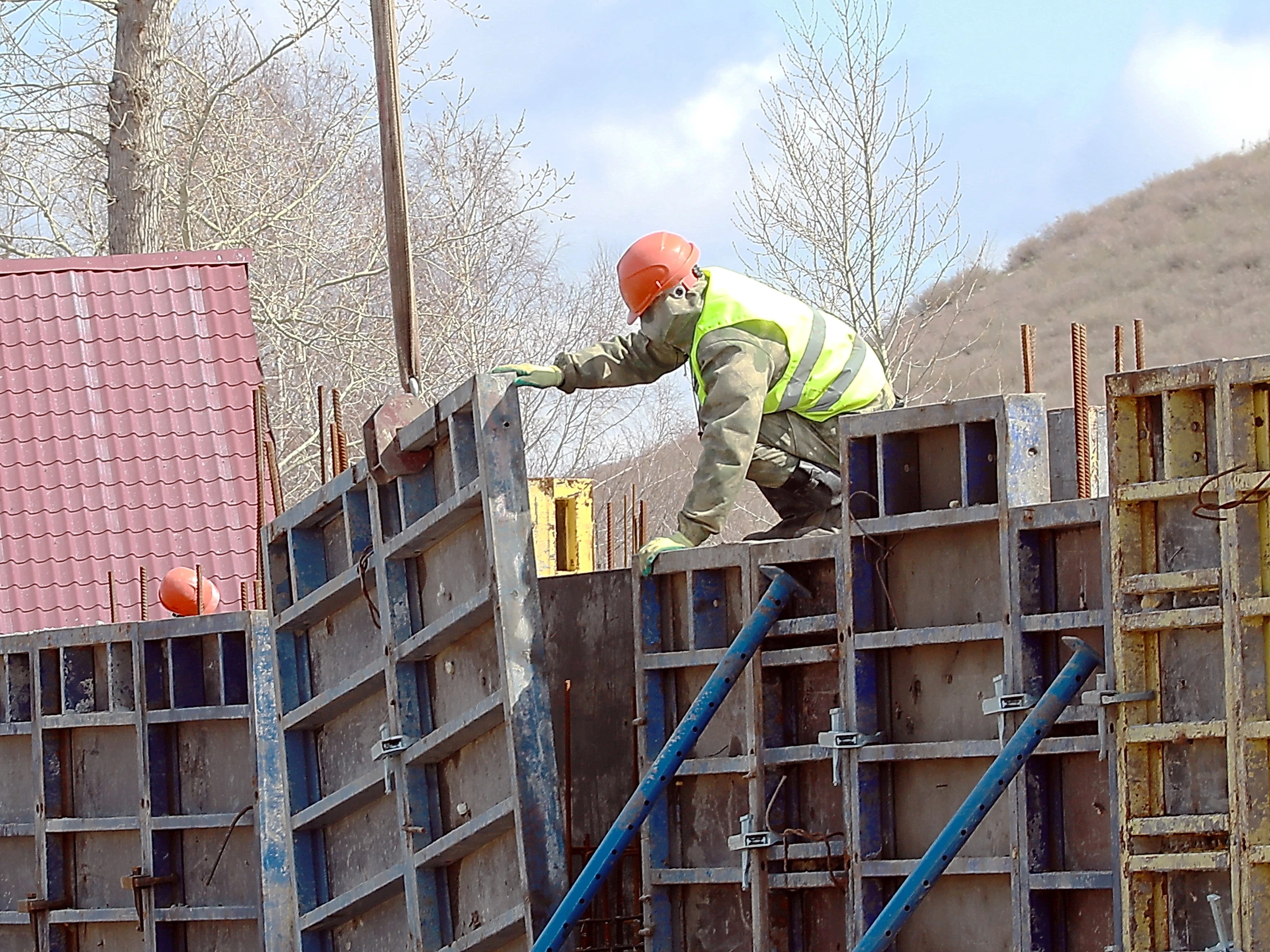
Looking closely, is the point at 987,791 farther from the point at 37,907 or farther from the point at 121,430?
the point at 121,430

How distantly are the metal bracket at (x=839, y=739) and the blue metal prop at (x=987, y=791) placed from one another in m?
0.63

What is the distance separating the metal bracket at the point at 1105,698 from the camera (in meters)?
4.89

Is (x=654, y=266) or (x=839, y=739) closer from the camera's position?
(x=839, y=739)

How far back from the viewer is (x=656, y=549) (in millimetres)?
6586

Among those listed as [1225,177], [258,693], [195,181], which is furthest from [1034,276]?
[258,693]

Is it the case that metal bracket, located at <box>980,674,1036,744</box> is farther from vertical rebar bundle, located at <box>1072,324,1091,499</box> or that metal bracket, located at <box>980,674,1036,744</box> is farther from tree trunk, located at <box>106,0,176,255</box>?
tree trunk, located at <box>106,0,176,255</box>

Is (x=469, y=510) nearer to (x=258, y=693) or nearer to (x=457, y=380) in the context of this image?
(x=258, y=693)

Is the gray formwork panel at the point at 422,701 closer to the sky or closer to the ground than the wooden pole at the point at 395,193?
closer to the ground

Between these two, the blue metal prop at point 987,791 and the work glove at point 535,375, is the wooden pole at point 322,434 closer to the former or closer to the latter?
the work glove at point 535,375

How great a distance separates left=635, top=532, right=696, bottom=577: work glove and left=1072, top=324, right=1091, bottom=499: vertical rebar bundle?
4.88 feet

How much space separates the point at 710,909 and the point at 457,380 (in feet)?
75.3

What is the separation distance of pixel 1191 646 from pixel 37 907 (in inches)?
243

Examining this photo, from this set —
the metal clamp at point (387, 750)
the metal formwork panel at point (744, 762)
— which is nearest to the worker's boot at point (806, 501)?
the metal formwork panel at point (744, 762)

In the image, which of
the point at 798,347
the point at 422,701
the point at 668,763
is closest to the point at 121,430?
the point at 422,701
